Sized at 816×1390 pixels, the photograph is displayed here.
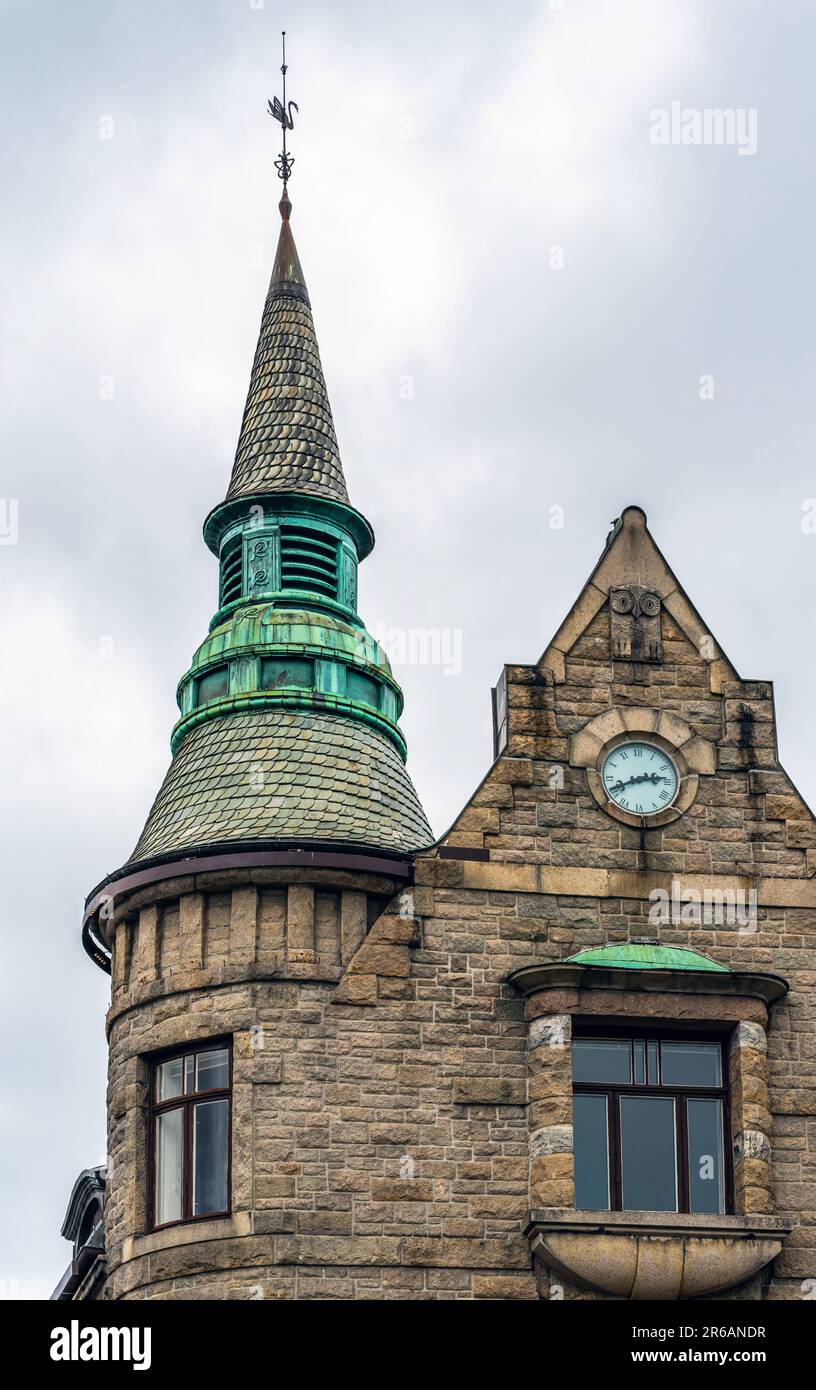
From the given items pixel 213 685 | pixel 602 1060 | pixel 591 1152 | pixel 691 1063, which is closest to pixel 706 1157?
pixel 691 1063

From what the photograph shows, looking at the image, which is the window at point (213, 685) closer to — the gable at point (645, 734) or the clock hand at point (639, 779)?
the gable at point (645, 734)

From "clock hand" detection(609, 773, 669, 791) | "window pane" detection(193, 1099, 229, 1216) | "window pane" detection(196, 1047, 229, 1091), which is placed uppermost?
"clock hand" detection(609, 773, 669, 791)

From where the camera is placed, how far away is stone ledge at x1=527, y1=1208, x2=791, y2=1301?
1110 inches

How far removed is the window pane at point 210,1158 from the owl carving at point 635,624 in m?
7.24

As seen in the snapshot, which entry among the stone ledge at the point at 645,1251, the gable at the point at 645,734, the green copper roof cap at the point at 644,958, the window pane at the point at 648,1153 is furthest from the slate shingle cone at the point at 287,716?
the stone ledge at the point at 645,1251

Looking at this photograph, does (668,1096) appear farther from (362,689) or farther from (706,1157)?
(362,689)

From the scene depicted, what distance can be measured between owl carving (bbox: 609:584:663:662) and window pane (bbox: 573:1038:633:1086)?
4.70 m

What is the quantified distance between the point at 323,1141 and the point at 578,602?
7.29m

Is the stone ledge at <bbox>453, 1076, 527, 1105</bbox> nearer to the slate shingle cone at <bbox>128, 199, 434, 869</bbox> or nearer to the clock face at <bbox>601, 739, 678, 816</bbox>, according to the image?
the slate shingle cone at <bbox>128, 199, 434, 869</bbox>

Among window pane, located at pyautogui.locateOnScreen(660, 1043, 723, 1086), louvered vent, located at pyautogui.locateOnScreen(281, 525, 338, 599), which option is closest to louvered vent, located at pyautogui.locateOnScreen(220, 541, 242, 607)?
louvered vent, located at pyautogui.locateOnScreen(281, 525, 338, 599)

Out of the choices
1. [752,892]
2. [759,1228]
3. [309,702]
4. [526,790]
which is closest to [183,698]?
[309,702]

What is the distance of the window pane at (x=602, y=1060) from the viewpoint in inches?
1166

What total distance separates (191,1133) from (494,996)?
12.2 feet

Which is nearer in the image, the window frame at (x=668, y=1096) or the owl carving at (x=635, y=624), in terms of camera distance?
the window frame at (x=668, y=1096)
